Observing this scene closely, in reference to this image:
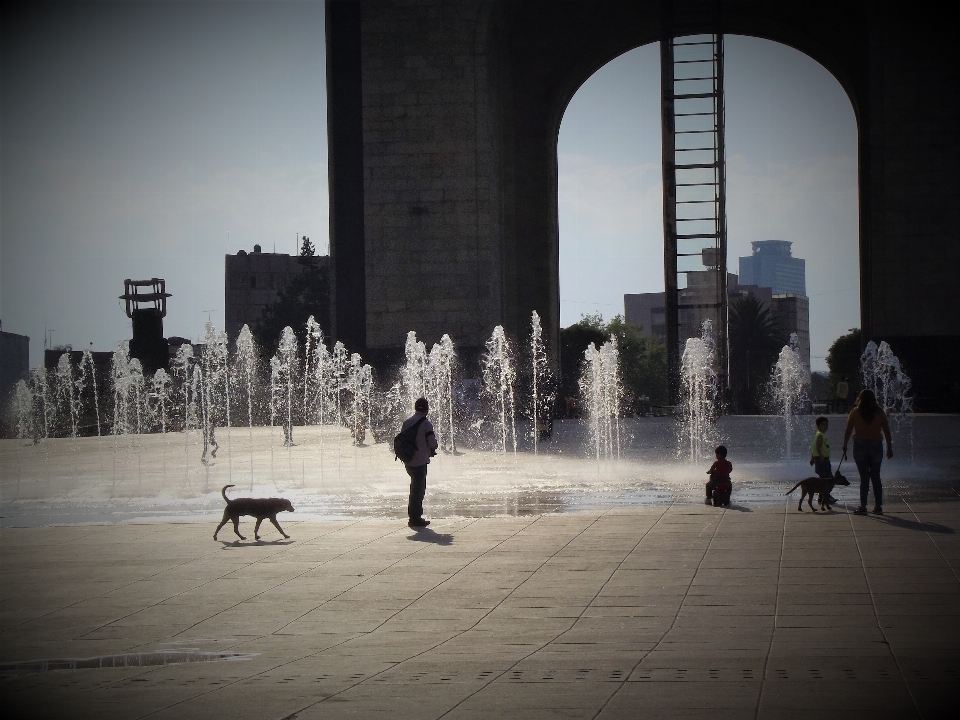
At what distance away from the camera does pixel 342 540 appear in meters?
9.18

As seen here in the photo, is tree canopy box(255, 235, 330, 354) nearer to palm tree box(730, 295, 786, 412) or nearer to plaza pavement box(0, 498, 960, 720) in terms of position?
palm tree box(730, 295, 786, 412)

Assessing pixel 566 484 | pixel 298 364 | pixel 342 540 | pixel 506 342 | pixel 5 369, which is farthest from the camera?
pixel 5 369

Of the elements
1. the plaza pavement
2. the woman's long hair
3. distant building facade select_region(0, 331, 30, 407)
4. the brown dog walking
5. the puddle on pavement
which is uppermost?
distant building facade select_region(0, 331, 30, 407)

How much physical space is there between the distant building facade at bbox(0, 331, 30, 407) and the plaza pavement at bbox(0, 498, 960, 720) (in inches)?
2275

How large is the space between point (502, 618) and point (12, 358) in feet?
223

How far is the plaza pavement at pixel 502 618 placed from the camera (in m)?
4.69

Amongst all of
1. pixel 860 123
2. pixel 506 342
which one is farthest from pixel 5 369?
pixel 860 123

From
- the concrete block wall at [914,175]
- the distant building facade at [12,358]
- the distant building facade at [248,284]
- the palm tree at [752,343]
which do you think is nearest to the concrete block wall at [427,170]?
the concrete block wall at [914,175]

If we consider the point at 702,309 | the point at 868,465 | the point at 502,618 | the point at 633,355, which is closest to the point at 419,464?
the point at 868,465

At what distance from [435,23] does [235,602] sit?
76.2 feet

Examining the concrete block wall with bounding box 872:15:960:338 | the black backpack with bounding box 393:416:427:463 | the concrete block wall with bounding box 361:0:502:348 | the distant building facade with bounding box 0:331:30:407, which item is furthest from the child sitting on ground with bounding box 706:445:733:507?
the distant building facade with bounding box 0:331:30:407

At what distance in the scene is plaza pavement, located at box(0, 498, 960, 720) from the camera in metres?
4.69

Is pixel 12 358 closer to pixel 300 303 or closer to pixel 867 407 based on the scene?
pixel 300 303

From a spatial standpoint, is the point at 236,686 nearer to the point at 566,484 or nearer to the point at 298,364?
the point at 566,484
